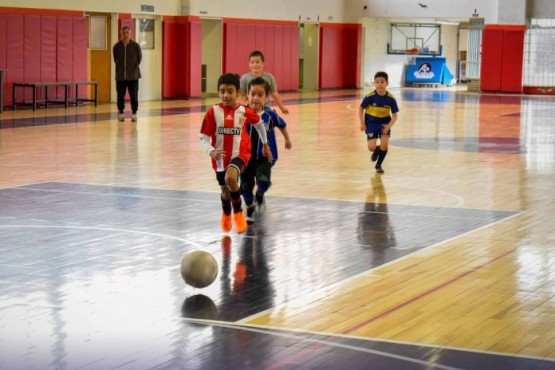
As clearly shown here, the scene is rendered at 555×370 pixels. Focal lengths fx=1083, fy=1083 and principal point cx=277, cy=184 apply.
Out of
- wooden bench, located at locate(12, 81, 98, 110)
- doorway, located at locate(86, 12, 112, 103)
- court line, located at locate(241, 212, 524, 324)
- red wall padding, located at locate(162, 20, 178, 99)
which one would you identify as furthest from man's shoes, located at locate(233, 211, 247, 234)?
red wall padding, located at locate(162, 20, 178, 99)

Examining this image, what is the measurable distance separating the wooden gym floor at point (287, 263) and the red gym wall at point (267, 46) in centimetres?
2085

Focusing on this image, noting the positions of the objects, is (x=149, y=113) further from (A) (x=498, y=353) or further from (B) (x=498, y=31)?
(A) (x=498, y=353)

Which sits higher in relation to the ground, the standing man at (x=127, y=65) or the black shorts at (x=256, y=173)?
the standing man at (x=127, y=65)

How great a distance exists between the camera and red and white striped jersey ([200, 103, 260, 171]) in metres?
10.8

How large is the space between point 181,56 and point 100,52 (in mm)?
4457

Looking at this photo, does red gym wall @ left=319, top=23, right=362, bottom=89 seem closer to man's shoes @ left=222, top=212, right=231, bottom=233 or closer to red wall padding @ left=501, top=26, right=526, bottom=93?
red wall padding @ left=501, top=26, right=526, bottom=93

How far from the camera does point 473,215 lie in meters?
12.2

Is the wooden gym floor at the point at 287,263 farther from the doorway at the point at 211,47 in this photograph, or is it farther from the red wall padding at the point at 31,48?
the doorway at the point at 211,47

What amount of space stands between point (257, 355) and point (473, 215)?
6317mm

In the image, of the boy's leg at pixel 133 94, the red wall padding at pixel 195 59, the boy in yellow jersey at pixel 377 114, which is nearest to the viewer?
the boy in yellow jersey at pixel 377 114

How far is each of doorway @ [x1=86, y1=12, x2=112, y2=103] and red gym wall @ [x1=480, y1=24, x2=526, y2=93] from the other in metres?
17.4

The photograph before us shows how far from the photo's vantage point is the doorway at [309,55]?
1799 inches

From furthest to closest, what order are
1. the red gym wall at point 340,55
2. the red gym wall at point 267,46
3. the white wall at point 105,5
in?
the red gym wall at point 340,55 < the red gym wall at point 267,46 < the white wall at point 105,5

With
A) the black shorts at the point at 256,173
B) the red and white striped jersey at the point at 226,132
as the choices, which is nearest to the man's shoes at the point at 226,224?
the red and white striped jersey at the point at 226,132
